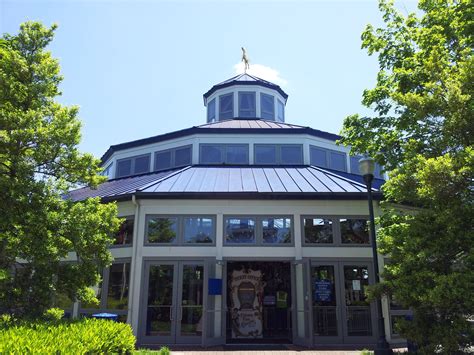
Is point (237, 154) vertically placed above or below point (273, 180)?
above

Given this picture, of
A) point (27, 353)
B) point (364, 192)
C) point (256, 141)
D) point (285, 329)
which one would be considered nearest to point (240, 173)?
point (256, 141)

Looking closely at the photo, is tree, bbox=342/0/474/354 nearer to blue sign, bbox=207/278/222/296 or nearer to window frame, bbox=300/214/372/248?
window frame, bbox=300/214/372/248

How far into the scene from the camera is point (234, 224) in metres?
13.8

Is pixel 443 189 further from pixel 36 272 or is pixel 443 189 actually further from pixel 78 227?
pixel 36 272

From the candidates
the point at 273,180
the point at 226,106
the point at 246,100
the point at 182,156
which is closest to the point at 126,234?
the point at 182,156

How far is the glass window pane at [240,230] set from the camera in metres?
13.7

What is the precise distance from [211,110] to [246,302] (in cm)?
1204

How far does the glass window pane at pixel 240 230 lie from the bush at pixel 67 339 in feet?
20.2

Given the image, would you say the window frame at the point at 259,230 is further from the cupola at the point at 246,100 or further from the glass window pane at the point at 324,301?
the cupola at the point at 246,100

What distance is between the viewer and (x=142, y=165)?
62.1 ft

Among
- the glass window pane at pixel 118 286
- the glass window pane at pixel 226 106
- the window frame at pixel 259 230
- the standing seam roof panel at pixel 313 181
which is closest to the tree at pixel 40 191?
the glass window pane at pixel 118 286

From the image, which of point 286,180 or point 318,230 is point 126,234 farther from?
point 318,230

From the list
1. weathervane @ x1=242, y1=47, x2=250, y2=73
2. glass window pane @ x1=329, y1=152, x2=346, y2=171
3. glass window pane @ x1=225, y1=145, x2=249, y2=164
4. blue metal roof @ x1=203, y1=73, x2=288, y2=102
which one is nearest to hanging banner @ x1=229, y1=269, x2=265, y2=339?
glass window pane @ x1=225, y1=145, x2=249, y2=164

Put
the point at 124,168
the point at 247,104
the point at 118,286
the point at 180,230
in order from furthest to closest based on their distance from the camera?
the point at 247,104 < the point at 124,168 < the point at 180,230 < the point at 118,286
